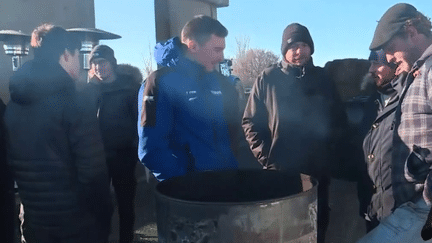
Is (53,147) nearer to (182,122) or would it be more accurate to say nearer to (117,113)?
(182,122)

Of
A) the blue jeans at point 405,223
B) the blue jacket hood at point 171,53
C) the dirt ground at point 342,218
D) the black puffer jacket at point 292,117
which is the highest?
the blue jacket hood at point 171,53

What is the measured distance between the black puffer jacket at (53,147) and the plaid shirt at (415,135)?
176cm

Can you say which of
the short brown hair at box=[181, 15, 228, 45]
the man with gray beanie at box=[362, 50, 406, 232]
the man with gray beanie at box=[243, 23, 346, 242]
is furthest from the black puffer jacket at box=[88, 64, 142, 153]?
the man with gray beanie at box=[362, 50, 406, 232]

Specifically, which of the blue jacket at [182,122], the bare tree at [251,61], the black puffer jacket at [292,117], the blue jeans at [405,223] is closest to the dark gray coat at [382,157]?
the blue jeans at [405,223]

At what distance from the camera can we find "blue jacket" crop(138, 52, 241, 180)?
2334 mm

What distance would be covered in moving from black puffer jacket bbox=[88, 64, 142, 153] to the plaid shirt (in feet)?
7.96

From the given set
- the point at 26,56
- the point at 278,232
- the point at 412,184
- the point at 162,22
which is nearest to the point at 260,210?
the point at 278,232

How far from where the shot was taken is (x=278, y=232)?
1.72 metres

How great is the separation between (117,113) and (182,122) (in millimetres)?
1559

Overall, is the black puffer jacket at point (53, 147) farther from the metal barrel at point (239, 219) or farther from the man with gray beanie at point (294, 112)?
the man with gray beanie at point (294, 112)

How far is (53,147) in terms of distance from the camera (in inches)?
92.2

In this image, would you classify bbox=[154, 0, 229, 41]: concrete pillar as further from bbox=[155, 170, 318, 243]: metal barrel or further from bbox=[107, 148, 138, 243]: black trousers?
bbox=[155, 170, 318, 243]: metal barrel

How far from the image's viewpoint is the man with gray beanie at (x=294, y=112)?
3.29 metres

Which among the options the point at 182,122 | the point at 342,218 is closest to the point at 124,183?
the point at 182,122
